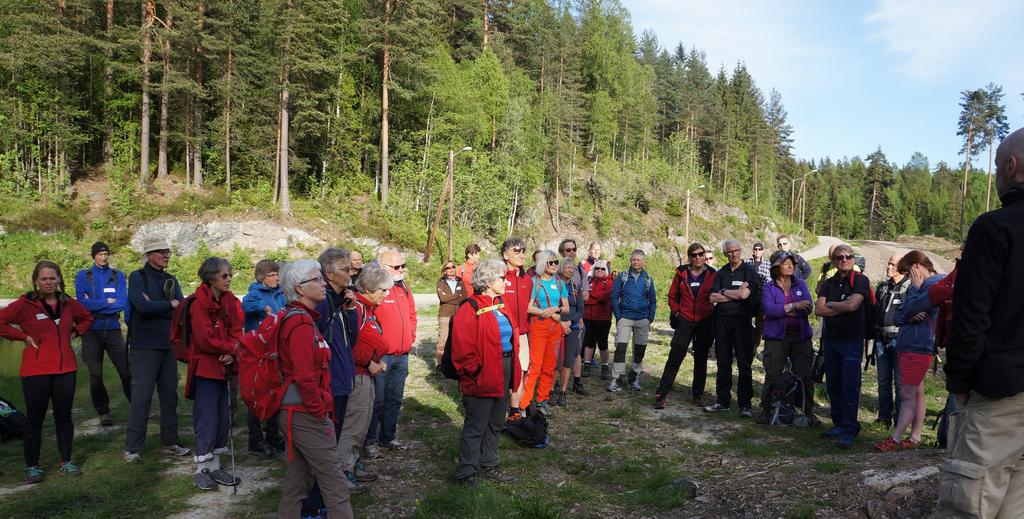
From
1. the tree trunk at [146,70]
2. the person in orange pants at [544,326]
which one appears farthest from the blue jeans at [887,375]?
the tree trunk at [146,70]

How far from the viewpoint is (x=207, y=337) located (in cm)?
528

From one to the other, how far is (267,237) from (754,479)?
26.6 m

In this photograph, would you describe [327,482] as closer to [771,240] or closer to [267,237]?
[267,237]

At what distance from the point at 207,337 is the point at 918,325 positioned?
7.25 m

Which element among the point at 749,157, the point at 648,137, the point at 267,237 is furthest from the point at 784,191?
the point at 267,237

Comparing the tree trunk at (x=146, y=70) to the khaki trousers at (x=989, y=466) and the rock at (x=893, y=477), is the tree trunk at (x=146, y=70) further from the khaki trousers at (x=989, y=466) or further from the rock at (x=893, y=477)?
the khaki trousers at (x=989, y=466)

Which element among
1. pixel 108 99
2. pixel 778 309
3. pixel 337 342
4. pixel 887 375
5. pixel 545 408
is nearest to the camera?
pixel 337 342

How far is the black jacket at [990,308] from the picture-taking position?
8.73ft

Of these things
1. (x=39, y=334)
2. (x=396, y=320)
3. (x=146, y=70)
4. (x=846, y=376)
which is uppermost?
(x=146, y=70)

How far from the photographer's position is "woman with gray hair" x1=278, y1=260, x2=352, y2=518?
3.72 m

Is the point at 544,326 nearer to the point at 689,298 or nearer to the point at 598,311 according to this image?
the point at 689,298

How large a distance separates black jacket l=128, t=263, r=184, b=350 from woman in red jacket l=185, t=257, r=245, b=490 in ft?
3.22

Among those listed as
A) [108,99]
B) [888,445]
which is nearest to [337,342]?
[888,445]

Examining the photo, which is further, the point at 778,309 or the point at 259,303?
the point at 778,309
